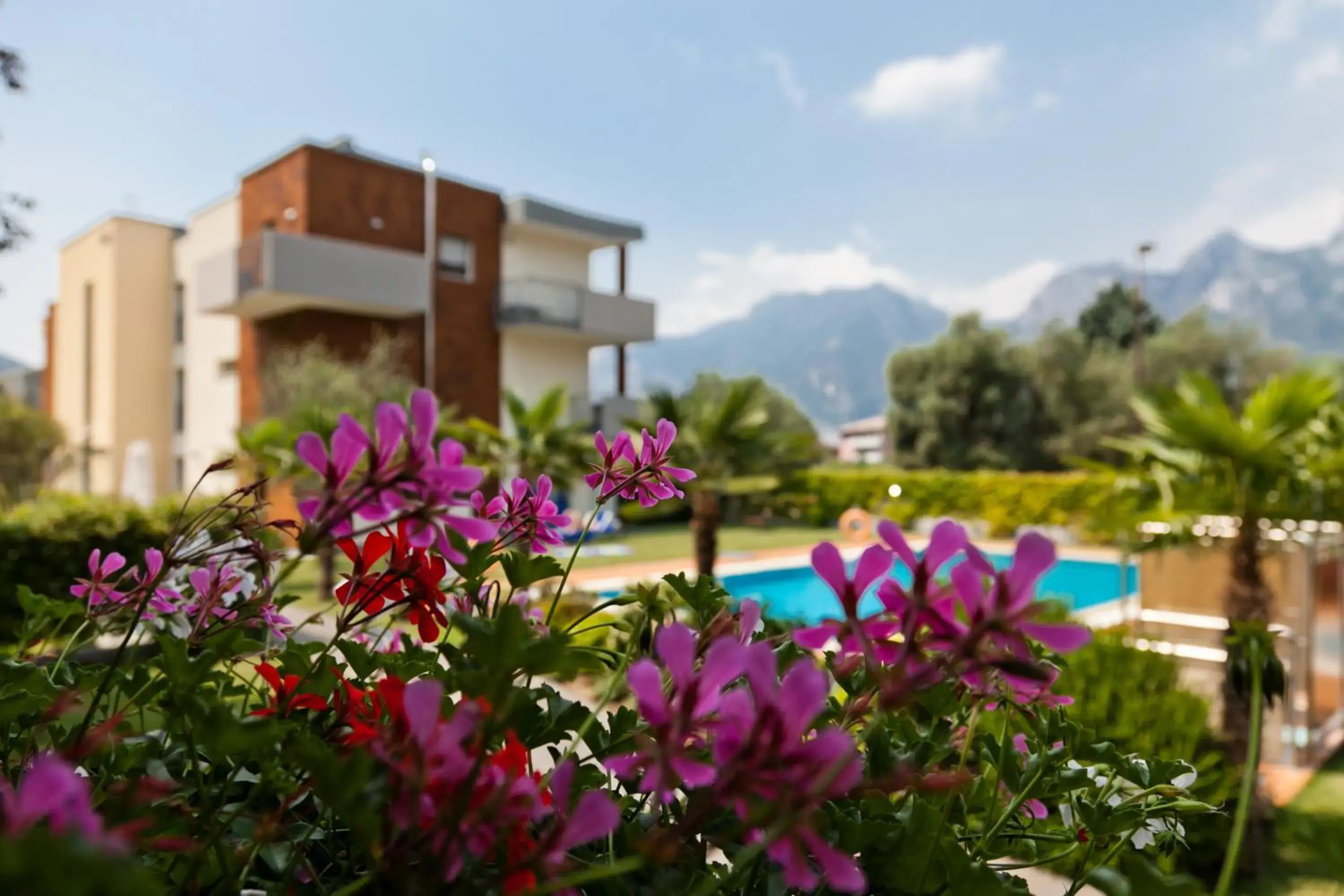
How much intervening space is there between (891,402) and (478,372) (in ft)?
75.7

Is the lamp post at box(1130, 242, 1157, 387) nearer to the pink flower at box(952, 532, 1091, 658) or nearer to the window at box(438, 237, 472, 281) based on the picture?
the window at box(438, 237, 472, 281)

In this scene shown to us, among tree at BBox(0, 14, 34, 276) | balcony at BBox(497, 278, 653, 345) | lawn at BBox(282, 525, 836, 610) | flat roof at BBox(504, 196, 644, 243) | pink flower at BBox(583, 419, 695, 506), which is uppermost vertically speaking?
flat roof at BBox(504, 196, 644, 243)

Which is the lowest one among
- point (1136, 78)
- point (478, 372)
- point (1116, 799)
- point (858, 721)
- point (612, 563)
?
point (612, 563)

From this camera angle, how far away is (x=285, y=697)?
2.26ft

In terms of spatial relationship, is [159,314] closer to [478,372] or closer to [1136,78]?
[478,372]

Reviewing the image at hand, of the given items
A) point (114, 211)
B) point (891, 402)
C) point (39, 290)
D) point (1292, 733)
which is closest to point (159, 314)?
point (114, 211)

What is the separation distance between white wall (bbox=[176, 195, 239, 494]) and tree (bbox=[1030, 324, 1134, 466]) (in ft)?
97.4

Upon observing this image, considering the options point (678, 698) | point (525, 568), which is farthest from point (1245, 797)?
point (525, 568)

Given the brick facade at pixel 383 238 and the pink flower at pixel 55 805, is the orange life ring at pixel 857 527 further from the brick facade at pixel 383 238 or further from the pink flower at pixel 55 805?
the pink flower at pixel 55 805

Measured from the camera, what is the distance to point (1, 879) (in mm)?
298

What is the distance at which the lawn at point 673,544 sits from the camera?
1496cm

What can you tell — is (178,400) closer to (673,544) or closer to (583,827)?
(673,544)

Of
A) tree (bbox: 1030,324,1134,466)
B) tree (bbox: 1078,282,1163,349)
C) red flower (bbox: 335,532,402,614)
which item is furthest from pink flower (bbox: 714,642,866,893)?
tree (bbox: 1078,282,1163,349)

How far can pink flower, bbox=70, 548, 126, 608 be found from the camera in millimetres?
892
